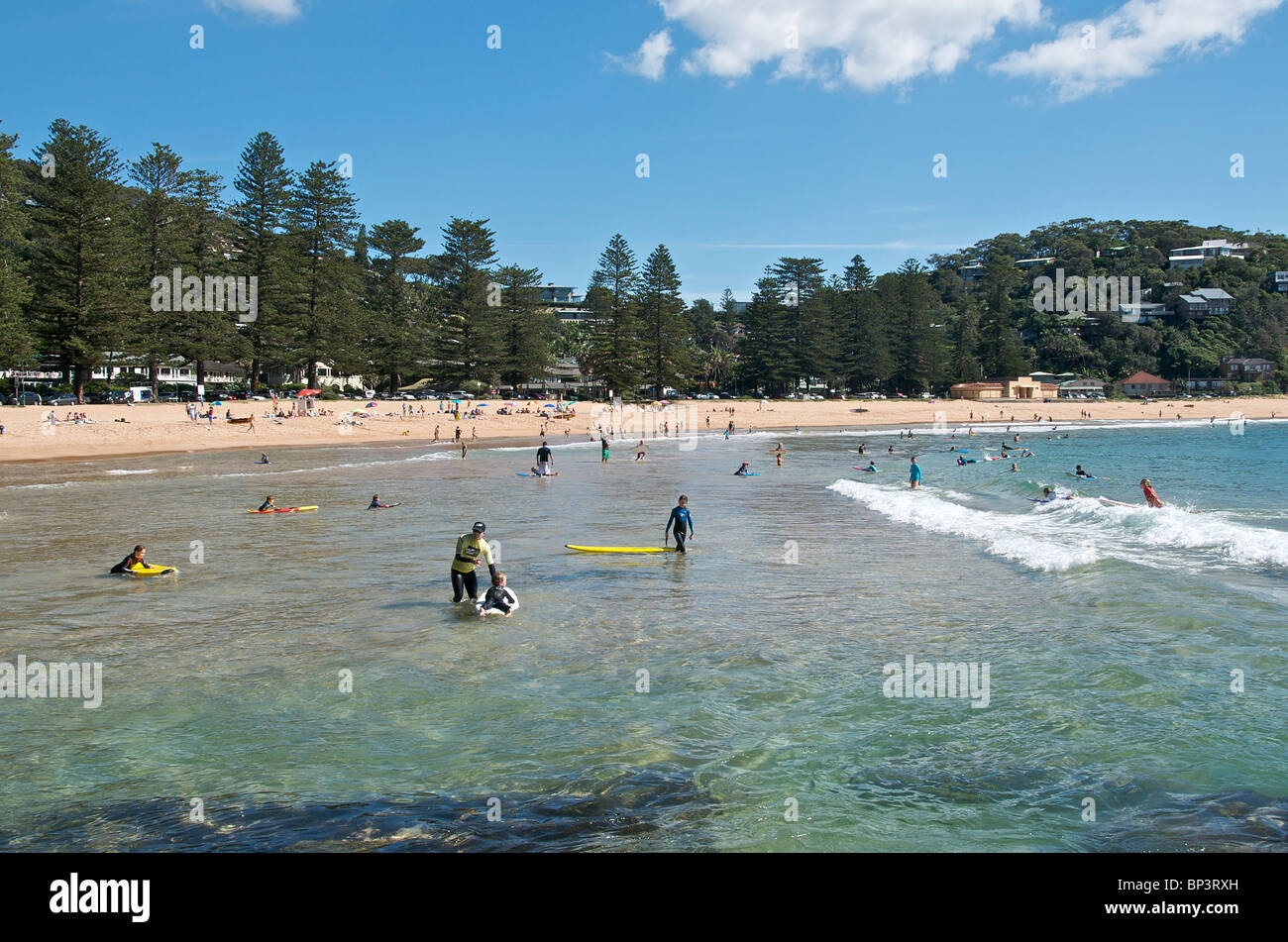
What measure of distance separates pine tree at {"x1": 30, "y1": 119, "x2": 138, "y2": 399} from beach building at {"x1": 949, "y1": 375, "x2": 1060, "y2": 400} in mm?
89251

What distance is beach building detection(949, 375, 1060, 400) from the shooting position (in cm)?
10544

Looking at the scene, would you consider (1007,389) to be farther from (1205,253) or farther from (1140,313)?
(1205,253)

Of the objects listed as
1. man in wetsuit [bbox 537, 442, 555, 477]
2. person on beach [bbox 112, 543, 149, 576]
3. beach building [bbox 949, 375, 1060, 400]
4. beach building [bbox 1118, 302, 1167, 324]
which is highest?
beach building [bbox 1118, 302, 1167, 324]

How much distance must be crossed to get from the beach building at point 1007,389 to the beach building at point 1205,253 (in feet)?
235

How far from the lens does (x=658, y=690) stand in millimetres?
9180

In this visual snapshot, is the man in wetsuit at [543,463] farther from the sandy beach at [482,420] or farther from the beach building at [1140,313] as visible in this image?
the beach building at [1140,313]

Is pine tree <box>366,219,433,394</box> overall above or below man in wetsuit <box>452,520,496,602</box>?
above

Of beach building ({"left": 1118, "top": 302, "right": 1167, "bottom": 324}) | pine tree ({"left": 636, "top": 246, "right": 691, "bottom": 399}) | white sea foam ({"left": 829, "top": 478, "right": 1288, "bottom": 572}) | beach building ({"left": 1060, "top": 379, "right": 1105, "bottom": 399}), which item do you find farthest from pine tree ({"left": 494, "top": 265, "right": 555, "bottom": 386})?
beach building ({"left": 1118, "top": 302, "right": 1167, "bottom": 324})

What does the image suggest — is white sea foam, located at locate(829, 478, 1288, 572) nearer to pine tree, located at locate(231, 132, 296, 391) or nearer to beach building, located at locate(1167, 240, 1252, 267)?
pine tree, located at locate(231, 132, 296, 391)

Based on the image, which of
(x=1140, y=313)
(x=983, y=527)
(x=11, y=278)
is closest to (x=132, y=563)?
(x=983, y=527)
